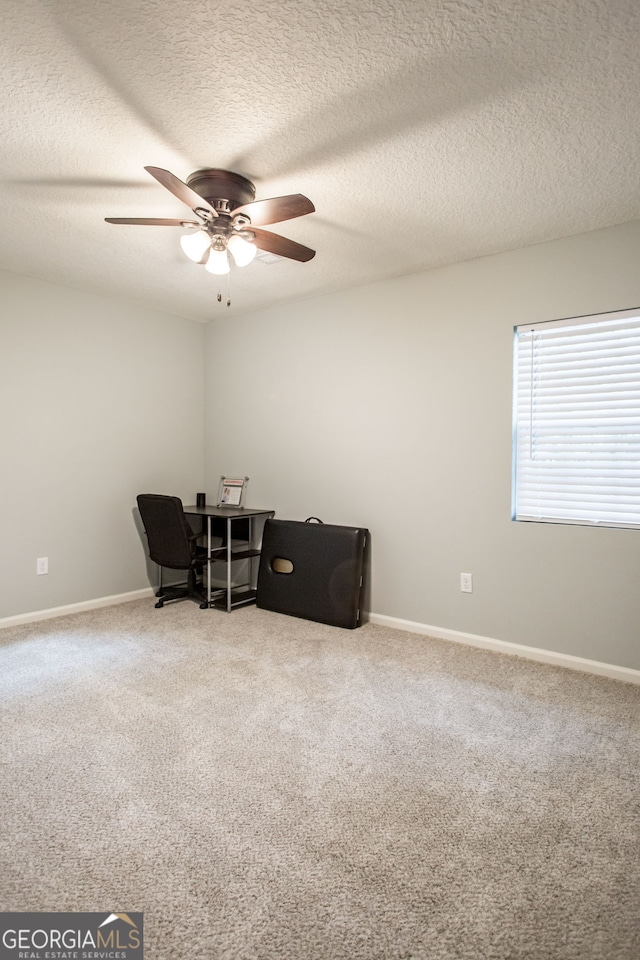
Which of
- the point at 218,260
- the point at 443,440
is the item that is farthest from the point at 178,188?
the point at 443,440

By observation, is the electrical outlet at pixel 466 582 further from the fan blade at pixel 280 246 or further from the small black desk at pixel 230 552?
the fan blade at pixel 280 246

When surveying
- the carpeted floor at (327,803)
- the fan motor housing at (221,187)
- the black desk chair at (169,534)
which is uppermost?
the fan motor housing at (221,187)

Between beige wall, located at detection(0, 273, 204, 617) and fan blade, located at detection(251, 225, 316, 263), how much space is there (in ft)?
6.76

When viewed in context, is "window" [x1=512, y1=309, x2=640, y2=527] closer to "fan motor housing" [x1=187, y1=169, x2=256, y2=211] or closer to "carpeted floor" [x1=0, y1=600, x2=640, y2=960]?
"carpeted floor" [x1=0, y1=600, x2=640, y2=960]

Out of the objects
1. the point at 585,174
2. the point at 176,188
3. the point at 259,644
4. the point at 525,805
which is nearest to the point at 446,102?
the point at 585,174

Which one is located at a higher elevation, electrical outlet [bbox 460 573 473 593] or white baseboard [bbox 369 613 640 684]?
electrical outlet [bbox 460 573 473 593]

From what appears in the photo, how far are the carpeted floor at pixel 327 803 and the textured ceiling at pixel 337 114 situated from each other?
7.73 feet

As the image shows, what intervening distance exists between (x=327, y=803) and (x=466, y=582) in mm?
1900

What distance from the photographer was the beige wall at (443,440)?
294 centimetres

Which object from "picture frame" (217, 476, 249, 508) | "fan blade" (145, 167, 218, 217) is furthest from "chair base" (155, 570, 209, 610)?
"fan blade" (145, 167, 218, 217)

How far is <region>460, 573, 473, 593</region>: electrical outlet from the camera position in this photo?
134 inches

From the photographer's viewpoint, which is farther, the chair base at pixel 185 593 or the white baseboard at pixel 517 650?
the chair base at pixel 185 593

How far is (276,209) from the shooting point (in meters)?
2.19

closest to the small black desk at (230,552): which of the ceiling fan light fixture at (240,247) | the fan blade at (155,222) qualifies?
the ceiling fan light fixture at (240,247)
